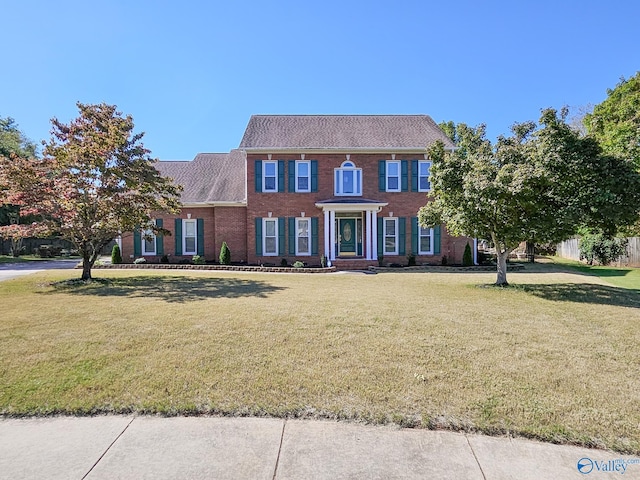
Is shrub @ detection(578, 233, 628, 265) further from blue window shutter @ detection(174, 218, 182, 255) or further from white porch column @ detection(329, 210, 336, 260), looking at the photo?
blue window shutter @ detection(174, 218, 182, 255)

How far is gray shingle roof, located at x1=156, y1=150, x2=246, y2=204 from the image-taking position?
20.4m

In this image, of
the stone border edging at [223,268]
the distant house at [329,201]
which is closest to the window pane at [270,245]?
the distant house at [329,201]

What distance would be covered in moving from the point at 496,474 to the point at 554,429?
3.20ft

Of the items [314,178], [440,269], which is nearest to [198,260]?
[314,178]

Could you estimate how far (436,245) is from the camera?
1950cm

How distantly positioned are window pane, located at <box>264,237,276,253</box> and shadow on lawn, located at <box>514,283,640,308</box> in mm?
11894

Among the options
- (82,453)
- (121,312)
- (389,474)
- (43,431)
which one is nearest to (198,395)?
(82,453)

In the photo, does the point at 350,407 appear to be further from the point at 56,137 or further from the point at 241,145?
the point at 241,145

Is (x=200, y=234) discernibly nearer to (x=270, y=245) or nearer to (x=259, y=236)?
(x=259, y=236)

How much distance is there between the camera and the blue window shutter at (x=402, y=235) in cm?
1933

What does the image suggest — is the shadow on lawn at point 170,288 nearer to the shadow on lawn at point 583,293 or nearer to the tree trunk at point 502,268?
the tree trunk at point 502,268

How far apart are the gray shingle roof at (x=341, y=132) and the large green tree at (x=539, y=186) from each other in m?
8.23

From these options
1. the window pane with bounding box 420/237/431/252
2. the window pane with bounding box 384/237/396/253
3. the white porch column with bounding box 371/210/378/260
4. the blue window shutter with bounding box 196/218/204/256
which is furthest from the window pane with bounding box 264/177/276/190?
the window pane with bounding box 420/237/431/252

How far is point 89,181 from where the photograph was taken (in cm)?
1209
